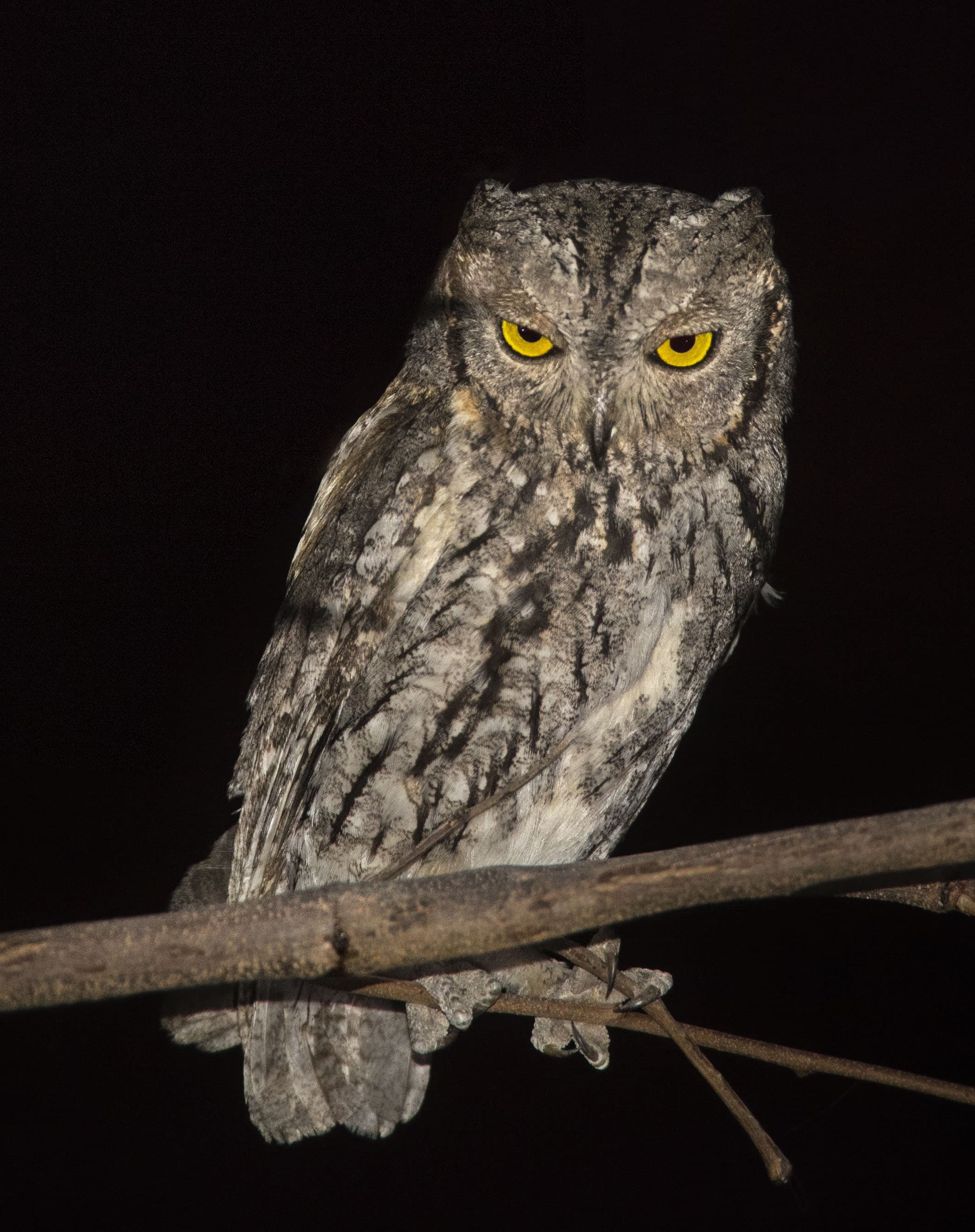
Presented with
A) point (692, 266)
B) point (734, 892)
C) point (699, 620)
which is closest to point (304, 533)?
point (699, 620)

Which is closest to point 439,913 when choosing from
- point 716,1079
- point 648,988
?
point 716,1079

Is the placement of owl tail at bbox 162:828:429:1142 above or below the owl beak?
below

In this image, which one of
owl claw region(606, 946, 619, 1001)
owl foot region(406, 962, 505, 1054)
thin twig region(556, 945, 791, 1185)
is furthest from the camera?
owl foot region(406, 962, 505, 1054)

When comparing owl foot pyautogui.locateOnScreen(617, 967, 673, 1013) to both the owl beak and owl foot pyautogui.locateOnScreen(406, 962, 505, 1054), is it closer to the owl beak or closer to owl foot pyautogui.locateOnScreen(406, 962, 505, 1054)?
owl foot pyautogui.locateOnScreen(406, 962, 505, 1054)

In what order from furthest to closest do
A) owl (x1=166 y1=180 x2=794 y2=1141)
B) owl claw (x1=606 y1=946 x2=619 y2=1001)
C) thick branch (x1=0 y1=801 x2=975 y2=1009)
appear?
owl claw (x1=606 y1=946 x2=619 y2=1001)
owl (x1=166 y1=180 x2=794 y2=1141)
thick branch (x1=0 y1=801 x2=975 y2=1009)

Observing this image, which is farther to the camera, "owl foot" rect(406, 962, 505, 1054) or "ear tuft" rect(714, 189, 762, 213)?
"owl foot" rect(406, 962, 505, 1054)

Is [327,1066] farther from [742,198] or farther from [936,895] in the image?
[742,198]

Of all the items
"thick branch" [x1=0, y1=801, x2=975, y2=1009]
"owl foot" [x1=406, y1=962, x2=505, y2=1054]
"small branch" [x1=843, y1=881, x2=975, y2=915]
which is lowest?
"owl foot" [x1=406, y1=962, x2=505, y2=1054]

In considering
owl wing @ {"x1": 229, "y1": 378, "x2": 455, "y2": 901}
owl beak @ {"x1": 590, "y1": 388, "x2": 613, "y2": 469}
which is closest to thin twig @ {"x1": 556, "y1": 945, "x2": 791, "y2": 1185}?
owl wing @ {"x1": 229, "y1": 378, "x2": 455, "y2": 901}
